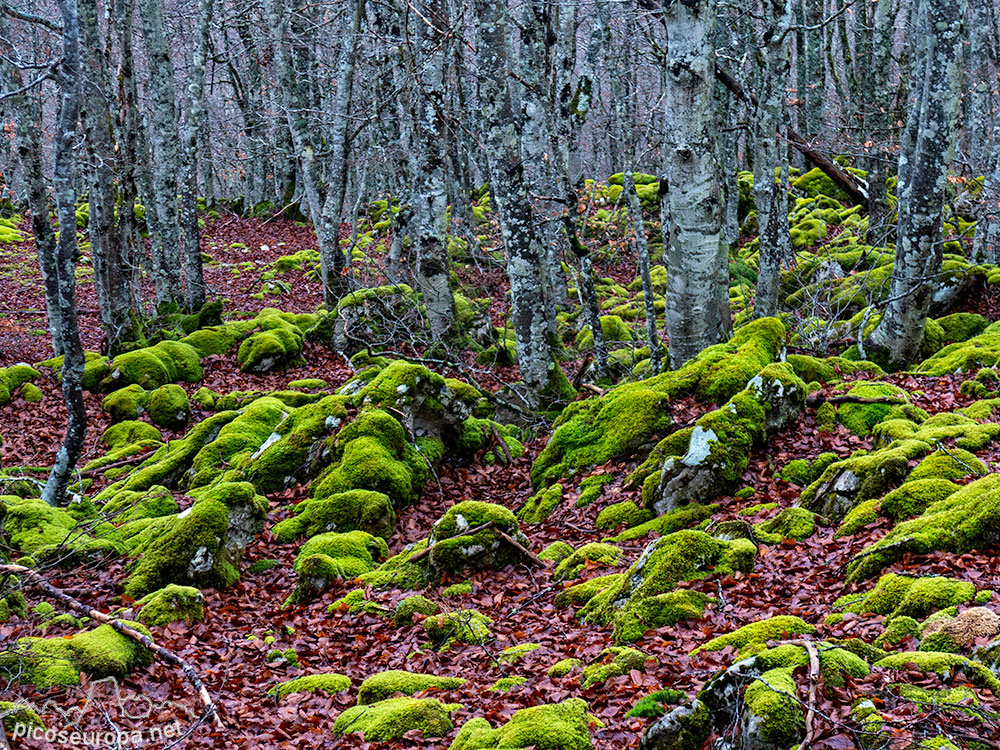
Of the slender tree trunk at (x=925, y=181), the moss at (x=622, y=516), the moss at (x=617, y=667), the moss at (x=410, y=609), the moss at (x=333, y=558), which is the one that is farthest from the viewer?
the slender tree trunk at (x=925, y=181)

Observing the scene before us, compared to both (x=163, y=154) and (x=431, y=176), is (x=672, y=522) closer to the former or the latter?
(x=431, y=176)

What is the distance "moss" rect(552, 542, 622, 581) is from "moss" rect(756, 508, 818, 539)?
1.26 m

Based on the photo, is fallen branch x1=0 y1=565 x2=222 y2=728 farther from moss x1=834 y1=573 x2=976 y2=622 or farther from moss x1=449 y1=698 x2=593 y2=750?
moss x1=834 y1=573 x2=976 y2=622

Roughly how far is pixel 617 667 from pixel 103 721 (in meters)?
3.24

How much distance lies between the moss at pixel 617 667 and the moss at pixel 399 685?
95 cm

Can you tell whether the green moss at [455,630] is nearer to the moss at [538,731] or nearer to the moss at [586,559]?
the moss at [586,559]

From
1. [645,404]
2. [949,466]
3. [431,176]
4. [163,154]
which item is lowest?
[645,404]

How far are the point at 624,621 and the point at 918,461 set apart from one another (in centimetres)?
296

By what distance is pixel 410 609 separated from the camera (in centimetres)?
643

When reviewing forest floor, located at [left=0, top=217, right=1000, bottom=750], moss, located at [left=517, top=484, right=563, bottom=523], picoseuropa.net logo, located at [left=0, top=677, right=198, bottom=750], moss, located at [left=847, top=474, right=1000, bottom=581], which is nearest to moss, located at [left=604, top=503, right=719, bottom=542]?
forest floor, located at [left=0, top=217, right=1000, bottom=750]

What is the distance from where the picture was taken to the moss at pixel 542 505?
8344 mm

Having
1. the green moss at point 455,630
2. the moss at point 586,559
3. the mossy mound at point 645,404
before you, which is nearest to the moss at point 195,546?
the green moss at point 455,630

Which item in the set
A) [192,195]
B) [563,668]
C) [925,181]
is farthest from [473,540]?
[192,195]

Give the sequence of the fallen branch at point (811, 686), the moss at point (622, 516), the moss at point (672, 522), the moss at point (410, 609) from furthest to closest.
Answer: the moss at point (622, 516), the moss at point (672, 522), the moss at point (410, 609), the fallen branch at point (811, 686)
